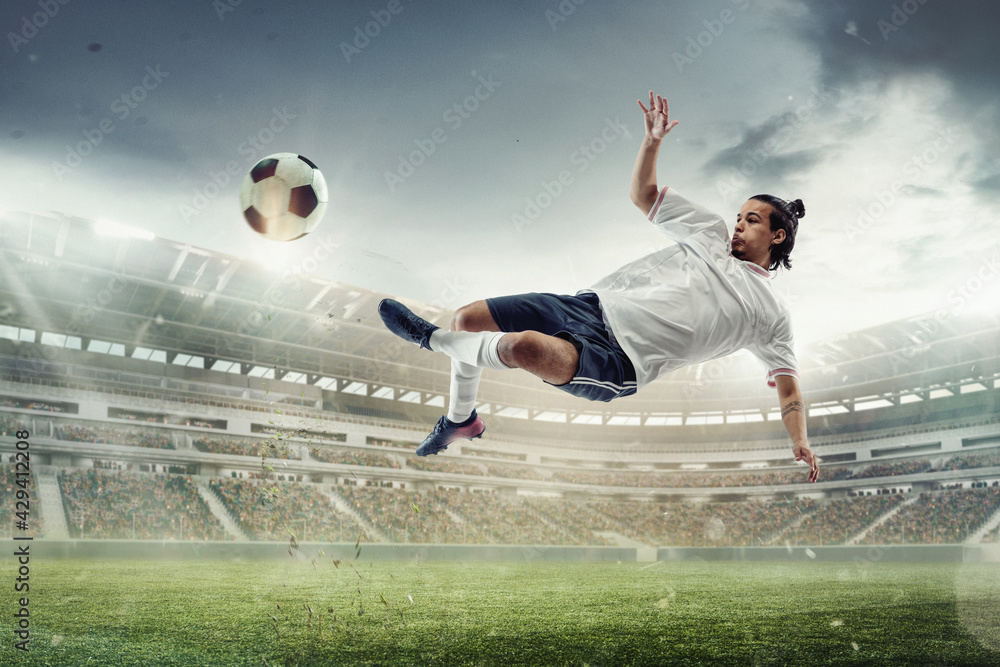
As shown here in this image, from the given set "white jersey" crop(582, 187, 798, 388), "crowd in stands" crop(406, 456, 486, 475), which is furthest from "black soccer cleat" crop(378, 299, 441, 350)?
"crowd in stands" crop(406, 456, 486, 475)

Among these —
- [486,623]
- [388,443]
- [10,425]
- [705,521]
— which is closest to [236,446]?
[388,443]

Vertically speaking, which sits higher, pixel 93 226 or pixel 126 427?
pixel 93 226

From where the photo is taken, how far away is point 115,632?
4738mm

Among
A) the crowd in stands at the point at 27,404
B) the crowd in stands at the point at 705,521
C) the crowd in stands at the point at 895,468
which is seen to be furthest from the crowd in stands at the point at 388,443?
the crowd in stands at the point at 895,468

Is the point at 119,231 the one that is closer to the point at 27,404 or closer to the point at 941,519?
the point at 27,404

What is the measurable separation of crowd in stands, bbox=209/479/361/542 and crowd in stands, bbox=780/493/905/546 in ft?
61.7

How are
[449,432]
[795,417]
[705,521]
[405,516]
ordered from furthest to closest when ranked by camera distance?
[705,521] → [405,516] → [449,432] → [795,417]

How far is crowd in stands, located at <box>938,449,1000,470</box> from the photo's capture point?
27.3 meters

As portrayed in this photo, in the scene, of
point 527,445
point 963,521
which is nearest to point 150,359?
point 527,445

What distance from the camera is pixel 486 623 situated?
558 centimetres

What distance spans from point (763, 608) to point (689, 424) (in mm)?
31269

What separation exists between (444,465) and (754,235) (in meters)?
27.6

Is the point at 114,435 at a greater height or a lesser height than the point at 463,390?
greater

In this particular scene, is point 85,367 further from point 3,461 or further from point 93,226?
point 93,226
